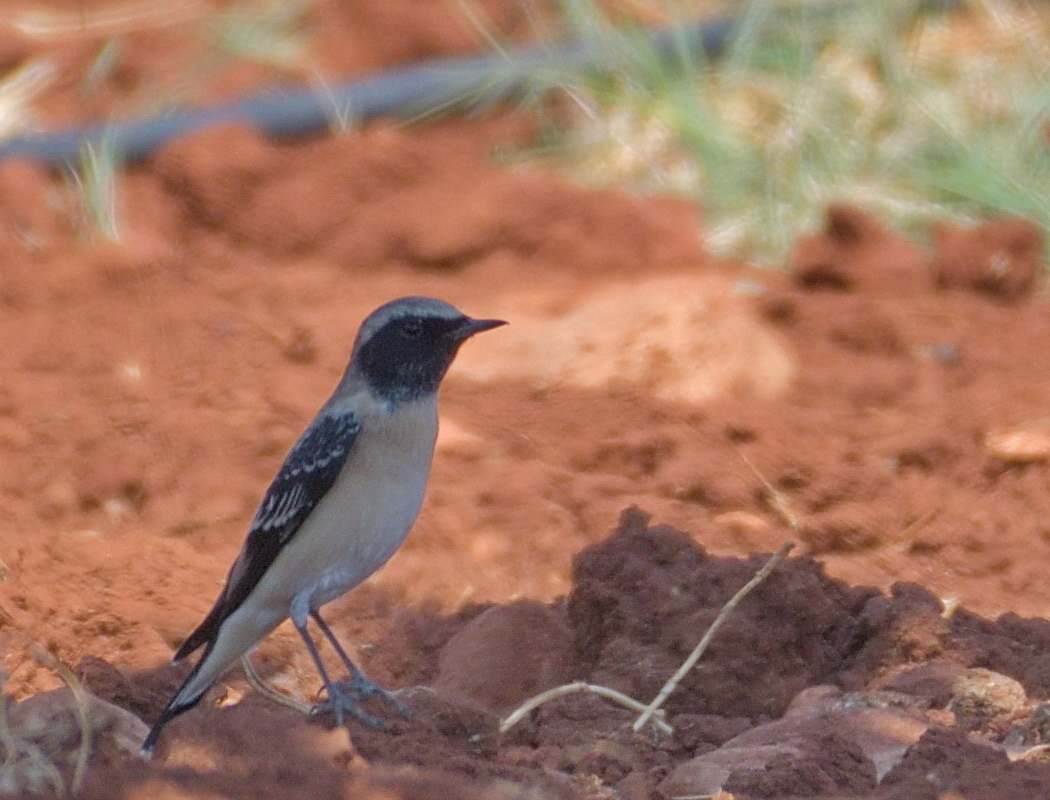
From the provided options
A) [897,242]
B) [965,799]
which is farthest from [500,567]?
[897,242]

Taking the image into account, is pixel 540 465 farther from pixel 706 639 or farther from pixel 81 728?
pixel 81 728

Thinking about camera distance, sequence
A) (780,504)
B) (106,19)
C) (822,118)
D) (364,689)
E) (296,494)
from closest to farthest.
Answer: (364,689) → (296,494) → (780,504) → (822,118) → (106,19)

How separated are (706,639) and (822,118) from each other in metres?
6.75

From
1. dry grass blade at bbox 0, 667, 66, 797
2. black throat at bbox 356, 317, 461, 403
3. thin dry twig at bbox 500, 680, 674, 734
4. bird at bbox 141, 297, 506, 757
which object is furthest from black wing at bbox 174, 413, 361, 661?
dry grass blade at bbox 0, 667, 66, 797

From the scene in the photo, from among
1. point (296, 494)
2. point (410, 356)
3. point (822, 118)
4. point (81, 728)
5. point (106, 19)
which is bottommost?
point (106, 19)

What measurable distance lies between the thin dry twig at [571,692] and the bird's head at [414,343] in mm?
1054

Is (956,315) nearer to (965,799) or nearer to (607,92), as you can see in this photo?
(607,92)

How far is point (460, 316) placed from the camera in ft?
19.3

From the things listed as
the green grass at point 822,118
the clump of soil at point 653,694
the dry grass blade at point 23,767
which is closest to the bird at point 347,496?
the clump of soil at point 653,694

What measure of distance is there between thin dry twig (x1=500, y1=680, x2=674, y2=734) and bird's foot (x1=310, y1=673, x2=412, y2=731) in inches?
13.3

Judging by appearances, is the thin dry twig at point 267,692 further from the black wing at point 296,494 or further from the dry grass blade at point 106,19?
the dry grass blade at point 106,19

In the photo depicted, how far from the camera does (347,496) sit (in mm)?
5633

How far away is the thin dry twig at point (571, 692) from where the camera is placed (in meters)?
5.31

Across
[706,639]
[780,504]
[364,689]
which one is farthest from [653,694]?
[780,504]
